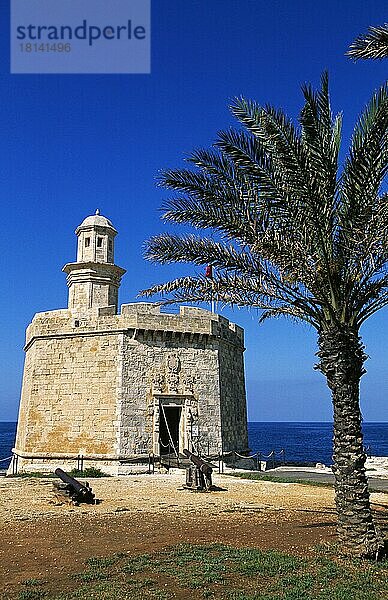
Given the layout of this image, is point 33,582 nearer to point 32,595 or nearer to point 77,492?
point 32,595

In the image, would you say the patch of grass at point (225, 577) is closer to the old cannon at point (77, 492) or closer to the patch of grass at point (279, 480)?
the old cannon at point (77, 492)

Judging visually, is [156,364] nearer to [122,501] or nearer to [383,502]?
[122,501]

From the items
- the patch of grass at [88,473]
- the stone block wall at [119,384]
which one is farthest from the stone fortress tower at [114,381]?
the patch of grass at [88,473]

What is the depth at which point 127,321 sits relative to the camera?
2216 cm

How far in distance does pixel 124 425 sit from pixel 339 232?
1438 cm

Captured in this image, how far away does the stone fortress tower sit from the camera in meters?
21.4

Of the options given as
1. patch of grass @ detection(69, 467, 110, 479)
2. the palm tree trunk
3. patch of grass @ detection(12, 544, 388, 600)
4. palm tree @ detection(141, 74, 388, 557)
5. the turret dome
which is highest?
the turret dome

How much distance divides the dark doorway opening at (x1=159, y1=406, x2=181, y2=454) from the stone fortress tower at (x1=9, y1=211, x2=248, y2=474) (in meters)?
0.04

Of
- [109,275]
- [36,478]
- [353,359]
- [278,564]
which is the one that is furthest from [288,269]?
[109,275]

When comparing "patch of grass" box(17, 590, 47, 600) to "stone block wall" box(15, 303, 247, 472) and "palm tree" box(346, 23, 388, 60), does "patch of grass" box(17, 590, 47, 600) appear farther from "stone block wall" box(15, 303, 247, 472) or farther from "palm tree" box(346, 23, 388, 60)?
"stone block wall" box(15, 303, 247, 472)

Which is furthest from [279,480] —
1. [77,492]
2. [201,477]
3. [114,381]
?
[77,492]

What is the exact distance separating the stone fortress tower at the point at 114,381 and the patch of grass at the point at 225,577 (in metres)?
13.0

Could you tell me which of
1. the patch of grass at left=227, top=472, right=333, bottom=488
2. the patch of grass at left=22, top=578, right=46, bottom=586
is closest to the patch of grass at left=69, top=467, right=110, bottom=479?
the patch of grass at left=227, top=472, right=333, bottom=488

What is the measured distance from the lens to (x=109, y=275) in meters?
24.5
